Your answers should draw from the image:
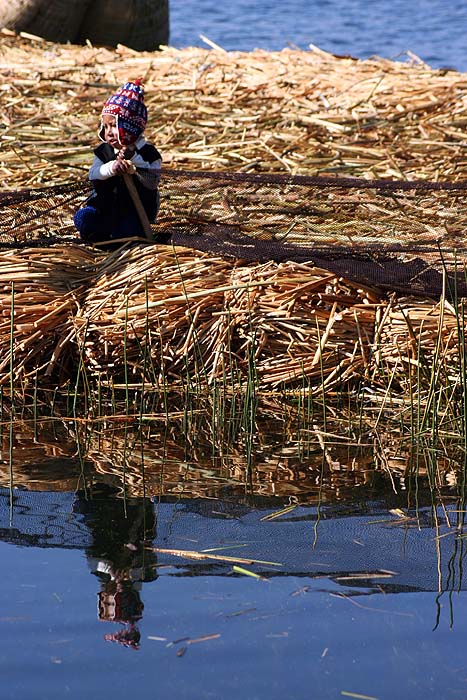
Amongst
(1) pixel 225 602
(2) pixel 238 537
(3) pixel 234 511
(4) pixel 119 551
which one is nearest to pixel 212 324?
(3) pixel 234 511

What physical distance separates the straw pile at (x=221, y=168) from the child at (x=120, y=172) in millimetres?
153

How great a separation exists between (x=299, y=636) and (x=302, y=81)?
6640 millimetres

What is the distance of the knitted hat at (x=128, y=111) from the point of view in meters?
4.83

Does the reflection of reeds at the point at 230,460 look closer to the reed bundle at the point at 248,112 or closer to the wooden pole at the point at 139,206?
the wooden pole at the point at 139,206

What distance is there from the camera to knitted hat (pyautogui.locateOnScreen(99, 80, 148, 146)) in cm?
483

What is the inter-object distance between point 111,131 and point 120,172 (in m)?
0.25

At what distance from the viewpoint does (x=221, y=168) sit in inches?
255

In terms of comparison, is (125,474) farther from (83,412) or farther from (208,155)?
(208,155)

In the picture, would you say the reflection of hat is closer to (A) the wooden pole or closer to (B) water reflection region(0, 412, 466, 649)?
(B) water reflection region(0, 412, 466, 649)

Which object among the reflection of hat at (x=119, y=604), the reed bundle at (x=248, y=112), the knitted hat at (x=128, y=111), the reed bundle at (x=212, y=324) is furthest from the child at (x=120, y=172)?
the reflection of hat at (x=119, y=604)

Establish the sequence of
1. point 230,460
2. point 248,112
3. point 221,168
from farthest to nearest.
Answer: point 248,112 < point 221,168 < point 230,460

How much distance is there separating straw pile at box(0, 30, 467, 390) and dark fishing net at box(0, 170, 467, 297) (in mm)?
139

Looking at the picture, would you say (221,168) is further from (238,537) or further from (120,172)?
(238,537)

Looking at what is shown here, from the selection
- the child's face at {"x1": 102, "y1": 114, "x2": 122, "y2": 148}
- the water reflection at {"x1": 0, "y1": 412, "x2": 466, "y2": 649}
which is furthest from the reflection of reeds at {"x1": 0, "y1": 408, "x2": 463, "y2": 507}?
the child's face at {"x1": 102, "y1": 114, "x2": 122, "y2": 148}
